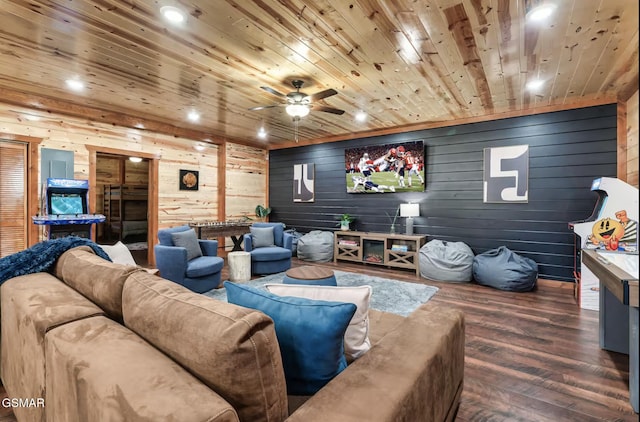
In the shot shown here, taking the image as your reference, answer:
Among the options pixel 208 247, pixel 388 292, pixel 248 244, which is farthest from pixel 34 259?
pixel 388 292

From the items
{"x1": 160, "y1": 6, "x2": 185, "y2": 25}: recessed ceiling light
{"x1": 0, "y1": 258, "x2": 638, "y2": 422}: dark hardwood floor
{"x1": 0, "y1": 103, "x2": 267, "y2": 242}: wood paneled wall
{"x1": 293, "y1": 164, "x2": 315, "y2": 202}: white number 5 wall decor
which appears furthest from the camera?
{"x1": 293, "y1": 164, "x2": 315, "y2": 202}: white number 5 wall decor

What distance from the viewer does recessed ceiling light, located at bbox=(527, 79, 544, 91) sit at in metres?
3.51

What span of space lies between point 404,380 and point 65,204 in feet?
16.2

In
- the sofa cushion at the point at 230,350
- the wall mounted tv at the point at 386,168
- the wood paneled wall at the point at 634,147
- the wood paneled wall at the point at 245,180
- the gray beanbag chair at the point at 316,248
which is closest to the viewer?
the wood paneled wall at the point at 634,147

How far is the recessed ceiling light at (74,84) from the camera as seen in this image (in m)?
3.69

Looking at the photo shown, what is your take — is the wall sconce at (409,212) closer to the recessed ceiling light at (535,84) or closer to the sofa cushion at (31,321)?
the recessed ceiling light at (535,84)

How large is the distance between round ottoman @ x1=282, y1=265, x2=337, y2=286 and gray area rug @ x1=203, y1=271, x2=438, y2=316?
914 millimetres

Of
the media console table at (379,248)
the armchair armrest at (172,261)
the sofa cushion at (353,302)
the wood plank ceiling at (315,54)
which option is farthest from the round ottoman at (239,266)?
the sofa cushion at (353,302)

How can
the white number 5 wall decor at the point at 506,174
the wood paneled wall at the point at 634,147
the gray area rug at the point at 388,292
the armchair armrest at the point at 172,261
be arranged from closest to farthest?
the wood paneled wall at the point at 634,147 < the gray area rug at the point at 388,292 < the armchair armrest at the point at 172,261 < the white number 5 wall decor at the point at 506,174

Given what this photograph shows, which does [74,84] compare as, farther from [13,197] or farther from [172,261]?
[172,261]

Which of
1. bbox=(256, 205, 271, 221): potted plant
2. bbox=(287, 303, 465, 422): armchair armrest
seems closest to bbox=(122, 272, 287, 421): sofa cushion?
bbox=(287, 303, 465, 422): armchair armrest

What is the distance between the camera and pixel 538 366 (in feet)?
7.61

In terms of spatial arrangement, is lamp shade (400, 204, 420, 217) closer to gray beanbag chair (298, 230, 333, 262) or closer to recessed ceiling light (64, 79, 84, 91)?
gray beanbag chair (298, 230, 333, 262)

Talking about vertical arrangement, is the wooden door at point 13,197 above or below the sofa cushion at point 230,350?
above
